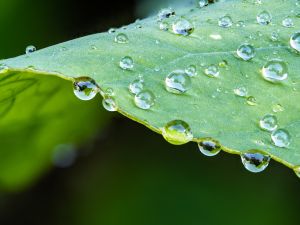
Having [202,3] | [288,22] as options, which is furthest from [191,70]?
[202,3]

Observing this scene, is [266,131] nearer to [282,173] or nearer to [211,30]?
[211,30]

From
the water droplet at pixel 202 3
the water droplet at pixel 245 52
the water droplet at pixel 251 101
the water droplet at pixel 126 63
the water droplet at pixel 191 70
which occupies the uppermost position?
the water droplet at pixel 126 63

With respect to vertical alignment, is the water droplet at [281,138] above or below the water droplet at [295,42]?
below

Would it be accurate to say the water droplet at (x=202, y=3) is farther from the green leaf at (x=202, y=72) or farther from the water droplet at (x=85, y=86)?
the water droplet at (x=85, y=86)

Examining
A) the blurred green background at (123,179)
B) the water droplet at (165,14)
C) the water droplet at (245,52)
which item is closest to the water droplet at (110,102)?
the water droplet at (245,52)

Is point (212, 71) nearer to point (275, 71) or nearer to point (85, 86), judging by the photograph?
point (275, 71)

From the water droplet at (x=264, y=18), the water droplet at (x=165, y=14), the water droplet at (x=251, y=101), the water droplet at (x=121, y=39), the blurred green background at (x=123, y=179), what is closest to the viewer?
the water droplet at (x=251, y=101)

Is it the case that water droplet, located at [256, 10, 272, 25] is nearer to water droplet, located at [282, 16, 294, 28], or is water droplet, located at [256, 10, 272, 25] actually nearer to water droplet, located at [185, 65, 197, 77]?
water droplet, located at [282, 16, 294, 28]
